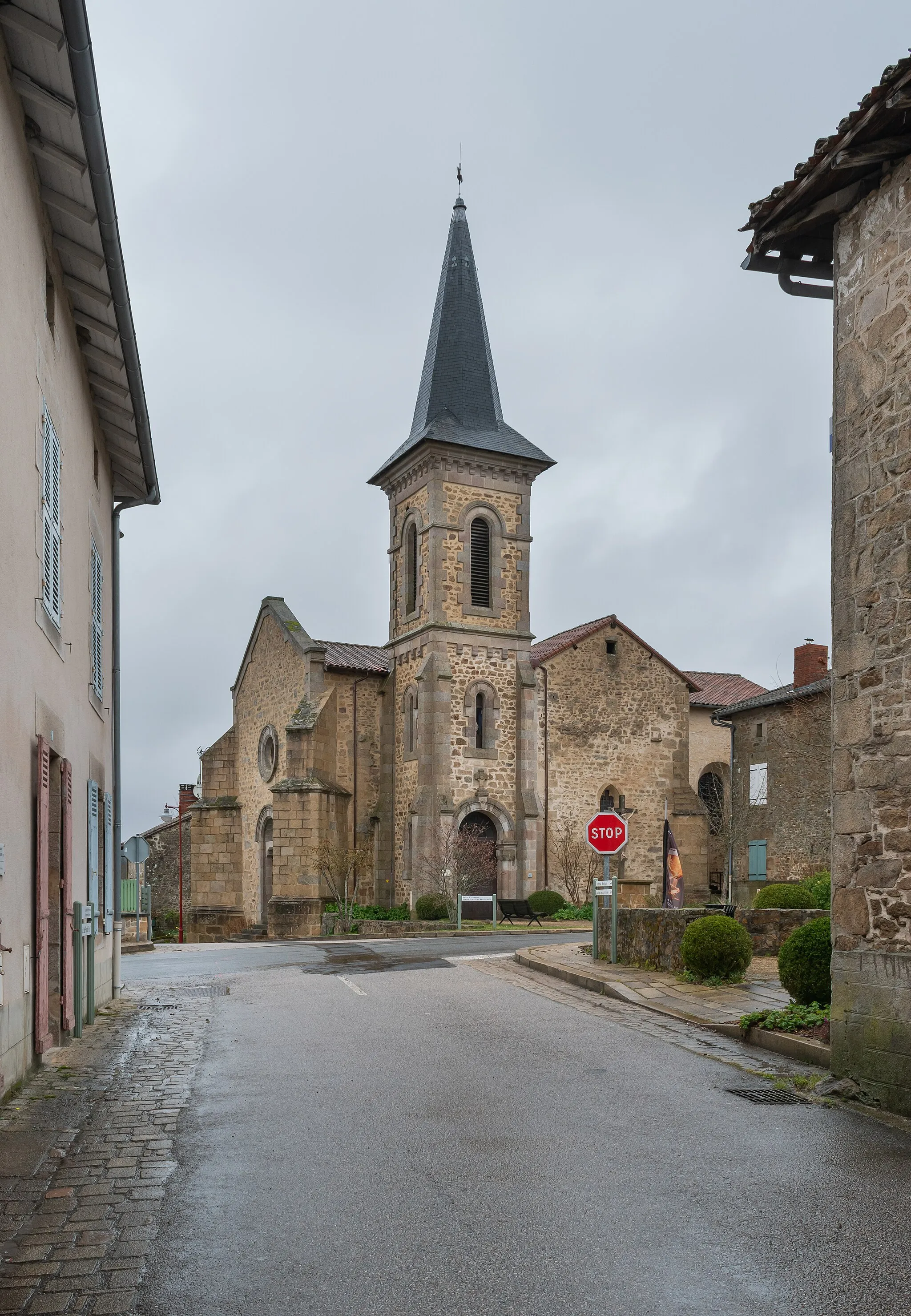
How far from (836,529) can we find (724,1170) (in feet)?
16.5

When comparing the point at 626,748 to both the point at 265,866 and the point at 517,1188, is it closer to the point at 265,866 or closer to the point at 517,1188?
the point at 265,866

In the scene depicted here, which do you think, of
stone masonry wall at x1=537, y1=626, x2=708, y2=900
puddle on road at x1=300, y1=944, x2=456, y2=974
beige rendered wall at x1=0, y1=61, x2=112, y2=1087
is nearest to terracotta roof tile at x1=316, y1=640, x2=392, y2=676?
stone masonry wall at x1=537, y1=626, x2=708, y2=900

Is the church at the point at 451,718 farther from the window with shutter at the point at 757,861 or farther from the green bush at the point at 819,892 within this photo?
the green bush at the point at 819,892

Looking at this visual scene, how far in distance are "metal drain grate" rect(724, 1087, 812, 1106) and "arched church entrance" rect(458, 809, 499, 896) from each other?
2551 centimetres

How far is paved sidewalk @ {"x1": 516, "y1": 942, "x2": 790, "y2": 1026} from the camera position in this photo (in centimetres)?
1185

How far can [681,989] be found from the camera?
13.5m

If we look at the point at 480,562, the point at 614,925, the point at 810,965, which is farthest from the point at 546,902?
the point at 810,965

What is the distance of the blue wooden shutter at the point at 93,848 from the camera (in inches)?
497

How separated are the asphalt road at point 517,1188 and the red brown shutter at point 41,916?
1.34 meters

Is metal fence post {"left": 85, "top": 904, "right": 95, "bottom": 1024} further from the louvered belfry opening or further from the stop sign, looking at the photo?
the louvered belfry opening

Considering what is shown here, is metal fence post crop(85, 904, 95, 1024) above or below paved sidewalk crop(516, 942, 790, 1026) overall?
above

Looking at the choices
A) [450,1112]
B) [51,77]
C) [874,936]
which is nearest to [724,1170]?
[450,1112]

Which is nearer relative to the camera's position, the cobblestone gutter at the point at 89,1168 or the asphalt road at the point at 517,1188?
the asphalt road at the point at 517,1188

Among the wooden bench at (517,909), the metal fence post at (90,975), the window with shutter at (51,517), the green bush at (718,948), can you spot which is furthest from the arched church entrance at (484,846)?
the window with shutter at (51,517)
